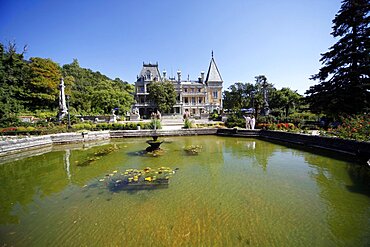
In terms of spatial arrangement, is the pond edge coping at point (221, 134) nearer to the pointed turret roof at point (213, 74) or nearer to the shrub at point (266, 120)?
the shrub at point (266, 120)

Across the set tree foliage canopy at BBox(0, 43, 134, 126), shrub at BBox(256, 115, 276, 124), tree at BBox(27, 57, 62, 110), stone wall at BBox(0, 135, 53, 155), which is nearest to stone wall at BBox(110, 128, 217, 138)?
stone wall at BBox(0, 135, 53, 155)

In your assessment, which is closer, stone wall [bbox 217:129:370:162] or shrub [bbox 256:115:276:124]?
stone wall [bbox 217:129:370:162]

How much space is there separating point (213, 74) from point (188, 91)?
8230 mm

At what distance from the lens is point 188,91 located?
43844 millimetres

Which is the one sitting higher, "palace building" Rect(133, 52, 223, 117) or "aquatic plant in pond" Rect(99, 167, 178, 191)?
"palace building" Rect(133, 52, 223, 117)

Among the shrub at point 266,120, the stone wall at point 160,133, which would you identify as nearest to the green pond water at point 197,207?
the stone wall at point 160,133

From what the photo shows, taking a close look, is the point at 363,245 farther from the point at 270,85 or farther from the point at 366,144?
the point at 270,85

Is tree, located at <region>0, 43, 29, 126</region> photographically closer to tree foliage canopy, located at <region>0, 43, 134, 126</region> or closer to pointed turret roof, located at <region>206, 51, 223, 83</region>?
tree foliage canopy, located at <region>0, 43, 134, 126</region>

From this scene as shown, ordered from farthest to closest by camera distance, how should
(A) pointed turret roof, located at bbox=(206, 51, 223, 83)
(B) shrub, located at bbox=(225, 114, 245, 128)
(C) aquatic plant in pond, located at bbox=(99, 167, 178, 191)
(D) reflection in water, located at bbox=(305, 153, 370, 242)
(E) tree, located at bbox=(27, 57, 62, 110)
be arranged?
(A) pointed turret roof, located at bbox=(206, 51, 223, 83) < (E) tree, located at bbox=(27, 57, 62, 110) < (B) shrub, located at bbox=(225, 114, 245, 128) < (C) aquatic plant in pond, located at bbox=(99, 167, 178, 191) < (D) reflection in water, located at bbox=(305, 153, 370, 242)

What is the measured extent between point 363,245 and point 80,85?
60608 millimetres

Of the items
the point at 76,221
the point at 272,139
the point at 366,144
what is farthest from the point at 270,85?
the point at 76,221

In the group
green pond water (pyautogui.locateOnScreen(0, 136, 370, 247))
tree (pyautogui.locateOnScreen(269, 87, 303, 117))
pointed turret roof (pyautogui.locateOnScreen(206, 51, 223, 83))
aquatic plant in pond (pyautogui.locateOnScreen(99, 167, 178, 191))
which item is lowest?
green pond water (pyautogui.locateOnScreen(0, 136, 370, 247))

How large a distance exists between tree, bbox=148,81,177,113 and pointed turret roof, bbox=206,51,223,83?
12.7 m

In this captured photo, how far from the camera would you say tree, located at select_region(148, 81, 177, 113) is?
35.3 metres
